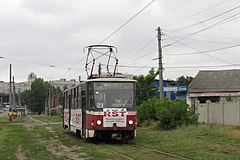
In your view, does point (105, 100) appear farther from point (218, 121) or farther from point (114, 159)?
point (218, 121)

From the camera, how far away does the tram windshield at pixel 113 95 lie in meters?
19.2

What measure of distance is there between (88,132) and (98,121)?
34.6 inches

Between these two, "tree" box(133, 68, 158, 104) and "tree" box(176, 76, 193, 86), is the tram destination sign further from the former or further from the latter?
"tree" box(176, 76, 193, 86)

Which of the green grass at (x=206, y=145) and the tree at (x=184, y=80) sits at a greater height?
the tree at (x=184, y=80)

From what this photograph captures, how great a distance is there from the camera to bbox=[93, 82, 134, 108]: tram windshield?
63.1 ft

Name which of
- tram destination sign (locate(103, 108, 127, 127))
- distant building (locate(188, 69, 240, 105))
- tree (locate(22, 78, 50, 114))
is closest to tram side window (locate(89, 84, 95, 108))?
tram destination sign (locate(103, 108, 127, 127))

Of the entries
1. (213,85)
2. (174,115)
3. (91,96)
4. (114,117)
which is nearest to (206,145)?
(114,117)

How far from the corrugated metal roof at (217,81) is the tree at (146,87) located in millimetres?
17202

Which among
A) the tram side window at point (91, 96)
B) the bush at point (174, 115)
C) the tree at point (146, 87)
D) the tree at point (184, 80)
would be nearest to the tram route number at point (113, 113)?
the tram side window at point (91, 96)

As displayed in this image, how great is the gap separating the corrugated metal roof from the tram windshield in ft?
112

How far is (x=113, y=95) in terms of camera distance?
762 inches

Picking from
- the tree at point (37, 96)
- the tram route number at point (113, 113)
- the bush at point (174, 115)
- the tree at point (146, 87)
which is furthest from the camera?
the tree at point (37, 96)

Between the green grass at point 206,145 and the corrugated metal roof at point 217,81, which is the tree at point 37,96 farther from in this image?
the green grass at point 206,145

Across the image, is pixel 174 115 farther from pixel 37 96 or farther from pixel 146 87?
pixel 37 96
